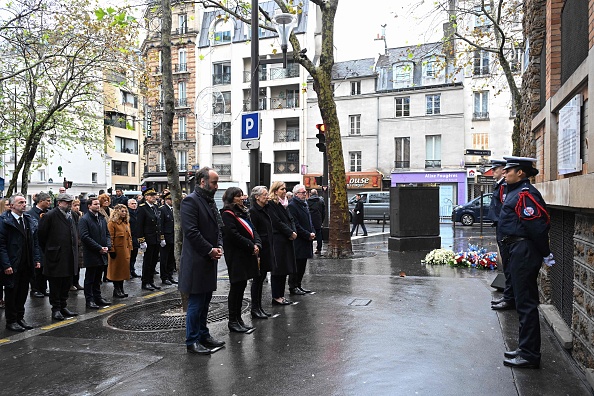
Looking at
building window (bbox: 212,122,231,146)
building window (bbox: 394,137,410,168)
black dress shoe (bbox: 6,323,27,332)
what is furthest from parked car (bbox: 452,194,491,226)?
building window (bbox: 212,122,231,146)

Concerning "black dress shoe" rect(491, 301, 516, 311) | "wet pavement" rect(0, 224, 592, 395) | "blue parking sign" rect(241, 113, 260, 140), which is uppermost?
"blue parking sign" rect(241, 113, 260, 140)

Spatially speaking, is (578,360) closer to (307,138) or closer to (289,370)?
(289,370)

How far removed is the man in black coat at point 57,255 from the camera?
26.1ft

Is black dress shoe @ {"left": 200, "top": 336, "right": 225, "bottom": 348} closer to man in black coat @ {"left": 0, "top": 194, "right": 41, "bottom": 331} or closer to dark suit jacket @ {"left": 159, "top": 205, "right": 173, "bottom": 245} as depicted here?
man in black coat @ {"left": 0, "top": 194, "right": 41, "bottom": 331}

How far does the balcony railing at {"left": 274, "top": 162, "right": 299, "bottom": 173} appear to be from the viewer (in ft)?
155

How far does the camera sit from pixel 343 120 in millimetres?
45250

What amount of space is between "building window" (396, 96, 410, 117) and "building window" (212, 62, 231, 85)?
16.7 m

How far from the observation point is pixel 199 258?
589 cm

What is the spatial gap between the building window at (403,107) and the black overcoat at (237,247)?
124 feet

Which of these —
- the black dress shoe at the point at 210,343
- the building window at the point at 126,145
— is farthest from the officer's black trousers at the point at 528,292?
the building window at the point at 126,145

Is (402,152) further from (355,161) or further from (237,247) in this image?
(237,247)

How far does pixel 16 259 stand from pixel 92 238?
57.9 inches

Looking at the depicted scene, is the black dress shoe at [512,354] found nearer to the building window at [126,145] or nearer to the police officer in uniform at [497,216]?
the police officer in uniform at [497,216]

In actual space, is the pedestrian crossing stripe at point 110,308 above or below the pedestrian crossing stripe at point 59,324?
below
